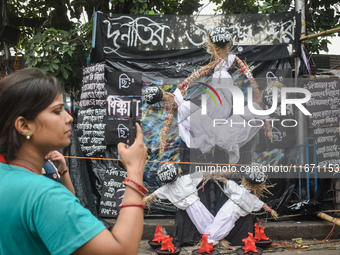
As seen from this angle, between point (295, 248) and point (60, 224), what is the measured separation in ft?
16.1

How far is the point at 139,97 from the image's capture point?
644 centimetres

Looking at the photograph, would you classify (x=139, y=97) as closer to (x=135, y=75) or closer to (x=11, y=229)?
(x=135, y=75)

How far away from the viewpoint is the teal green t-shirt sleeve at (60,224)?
1.06m

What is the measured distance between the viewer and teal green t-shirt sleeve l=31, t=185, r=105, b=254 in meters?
1.06

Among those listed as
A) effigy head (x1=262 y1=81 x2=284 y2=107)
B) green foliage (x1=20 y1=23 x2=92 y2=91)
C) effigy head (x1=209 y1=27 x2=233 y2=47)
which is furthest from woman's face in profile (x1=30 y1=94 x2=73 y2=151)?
green foliage (x1=20 y1=23 x2=92 y2=91)

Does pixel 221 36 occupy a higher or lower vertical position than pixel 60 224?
higher

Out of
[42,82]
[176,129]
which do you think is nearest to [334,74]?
[176,129]

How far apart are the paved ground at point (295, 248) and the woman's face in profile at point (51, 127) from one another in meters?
4.11

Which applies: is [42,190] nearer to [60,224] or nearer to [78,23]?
[60,224]

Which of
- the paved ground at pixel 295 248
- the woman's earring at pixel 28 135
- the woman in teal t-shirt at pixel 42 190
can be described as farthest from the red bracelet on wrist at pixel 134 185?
the paved ground at pixel 295 248

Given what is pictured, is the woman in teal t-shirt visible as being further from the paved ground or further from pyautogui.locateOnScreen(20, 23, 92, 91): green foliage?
pyautogui.locateOnScreen(20, 23, 92, 91): green foliage

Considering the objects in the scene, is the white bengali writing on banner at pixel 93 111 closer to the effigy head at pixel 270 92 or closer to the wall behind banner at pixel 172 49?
the wall behind banner at pixel 172 49

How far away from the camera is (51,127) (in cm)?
128

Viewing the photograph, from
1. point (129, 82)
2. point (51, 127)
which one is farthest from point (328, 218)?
point (51, 127)
